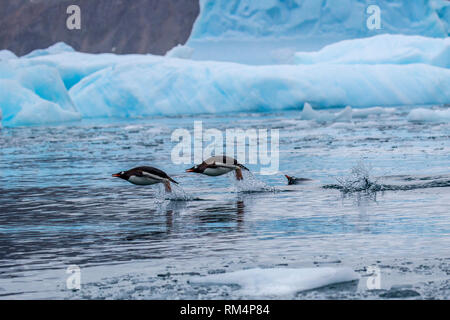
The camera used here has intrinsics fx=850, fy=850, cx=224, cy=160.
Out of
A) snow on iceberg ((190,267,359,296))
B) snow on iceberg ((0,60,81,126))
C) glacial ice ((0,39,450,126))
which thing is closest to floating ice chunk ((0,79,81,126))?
A: snow on iceberg ((0,60,81,126))

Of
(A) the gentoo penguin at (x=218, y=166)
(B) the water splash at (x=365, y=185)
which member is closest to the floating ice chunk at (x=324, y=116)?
(B) the water splash at (x=365, y=185)

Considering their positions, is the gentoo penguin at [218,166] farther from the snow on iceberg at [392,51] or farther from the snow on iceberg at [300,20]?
the snow on iceberg at [300,20]

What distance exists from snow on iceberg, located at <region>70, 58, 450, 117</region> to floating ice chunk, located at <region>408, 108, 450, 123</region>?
8437 millimetres

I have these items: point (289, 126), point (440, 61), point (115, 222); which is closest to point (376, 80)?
point (440, 61)

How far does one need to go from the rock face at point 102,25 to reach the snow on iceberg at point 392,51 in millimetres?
41670

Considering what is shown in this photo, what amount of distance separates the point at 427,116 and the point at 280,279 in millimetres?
18944

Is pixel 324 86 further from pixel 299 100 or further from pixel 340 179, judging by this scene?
pixel 340 179

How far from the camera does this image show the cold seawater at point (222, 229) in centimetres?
498

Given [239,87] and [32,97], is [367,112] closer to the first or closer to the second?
[239,87]

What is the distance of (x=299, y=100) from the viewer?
32.1 m

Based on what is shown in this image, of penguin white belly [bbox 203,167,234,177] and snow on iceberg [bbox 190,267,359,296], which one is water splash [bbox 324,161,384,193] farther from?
snow on iceberg [bbox 190,267,359,296]

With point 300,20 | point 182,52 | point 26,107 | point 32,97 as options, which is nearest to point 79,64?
point 182,52

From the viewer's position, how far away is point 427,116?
2305cm
